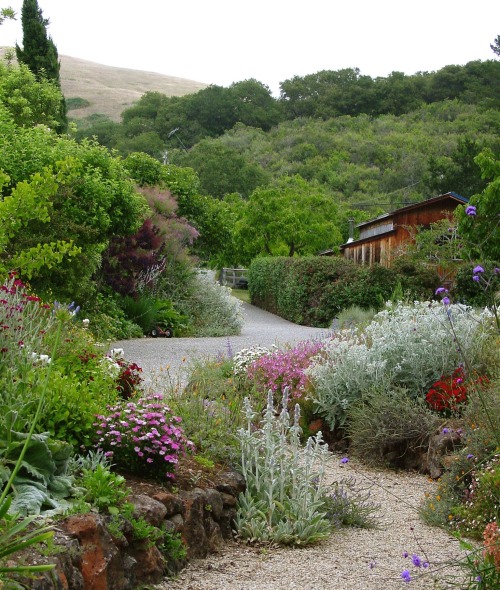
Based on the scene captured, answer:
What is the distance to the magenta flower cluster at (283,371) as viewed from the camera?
8.41m

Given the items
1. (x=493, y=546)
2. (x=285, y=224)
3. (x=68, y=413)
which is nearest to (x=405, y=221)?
(x=285, y=224)

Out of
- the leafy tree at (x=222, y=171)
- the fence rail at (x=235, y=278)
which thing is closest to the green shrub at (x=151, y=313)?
the fence rail at (x=235, y=278)

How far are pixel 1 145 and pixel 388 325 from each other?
29.2ft

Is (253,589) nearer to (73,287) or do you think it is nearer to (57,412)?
(57,412)

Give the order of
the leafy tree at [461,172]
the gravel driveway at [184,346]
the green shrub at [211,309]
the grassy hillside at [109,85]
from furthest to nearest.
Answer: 1. the grassy hillside at [109,85]
2. the leafy tree at [461,172]
3. the green shrub at [211,309]
4. the gravel driveway at [184,346]

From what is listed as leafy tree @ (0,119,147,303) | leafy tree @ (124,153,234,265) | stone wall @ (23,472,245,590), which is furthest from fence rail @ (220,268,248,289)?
stone wall @ (23,472,245,590)

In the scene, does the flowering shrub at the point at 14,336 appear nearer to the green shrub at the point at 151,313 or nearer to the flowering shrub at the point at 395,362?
the flowering shrub at the point at 395,362

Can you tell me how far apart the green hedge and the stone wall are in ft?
49.8

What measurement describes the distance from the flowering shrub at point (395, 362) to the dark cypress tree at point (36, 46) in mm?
20415

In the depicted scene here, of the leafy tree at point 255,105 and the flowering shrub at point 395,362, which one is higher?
the leafy tree at point 255,105

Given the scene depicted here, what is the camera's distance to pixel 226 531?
4.79m

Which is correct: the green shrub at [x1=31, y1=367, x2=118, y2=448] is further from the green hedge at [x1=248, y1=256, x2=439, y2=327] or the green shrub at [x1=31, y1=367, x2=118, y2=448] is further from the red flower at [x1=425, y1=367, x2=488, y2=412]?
the green hedge at [x1=248, y1=256, x2=439, y2=327]

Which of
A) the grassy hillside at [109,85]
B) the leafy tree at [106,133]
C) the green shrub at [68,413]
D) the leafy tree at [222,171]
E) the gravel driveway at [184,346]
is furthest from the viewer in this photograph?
the grassy hillside at [109,85]

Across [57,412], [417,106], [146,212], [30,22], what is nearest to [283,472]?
[57,412]
